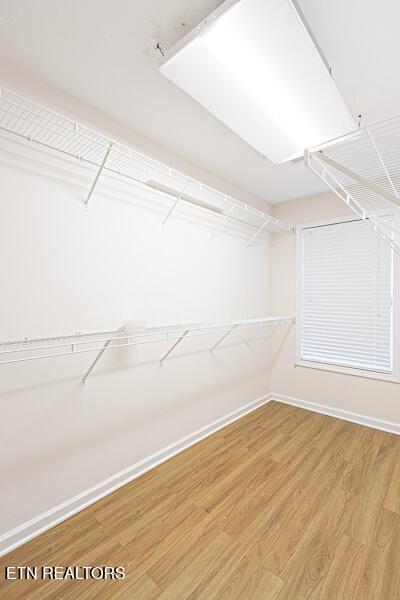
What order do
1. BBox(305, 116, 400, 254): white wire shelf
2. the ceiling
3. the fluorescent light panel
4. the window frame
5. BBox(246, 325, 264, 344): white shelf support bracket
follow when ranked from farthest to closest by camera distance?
BBox(246, 325, 264, 344): white shelf support bracket < the window frame < BBox(305, 116, 400, 254): white wire shelf < the ceiling < the fluorescent light panel

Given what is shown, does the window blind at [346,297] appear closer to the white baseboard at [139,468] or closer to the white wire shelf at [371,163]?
the white wire shelf at [371,163]

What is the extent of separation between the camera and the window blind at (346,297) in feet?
8.72

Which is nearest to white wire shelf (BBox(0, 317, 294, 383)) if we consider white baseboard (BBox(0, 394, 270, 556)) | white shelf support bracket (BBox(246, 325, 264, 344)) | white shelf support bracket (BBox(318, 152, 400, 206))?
white baseboard (BBox(0, 394, 270, 556))

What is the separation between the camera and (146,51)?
1283 mm

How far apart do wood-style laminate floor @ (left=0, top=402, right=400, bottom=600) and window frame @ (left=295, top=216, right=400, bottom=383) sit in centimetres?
66

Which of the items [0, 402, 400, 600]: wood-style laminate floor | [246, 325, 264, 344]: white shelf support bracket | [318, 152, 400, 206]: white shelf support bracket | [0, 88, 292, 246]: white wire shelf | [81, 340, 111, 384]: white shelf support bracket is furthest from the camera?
[246, 325, 264, 344]: white shelf support bracket

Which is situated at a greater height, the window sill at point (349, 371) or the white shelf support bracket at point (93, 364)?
the white shelf support bracket at point (93, 364)

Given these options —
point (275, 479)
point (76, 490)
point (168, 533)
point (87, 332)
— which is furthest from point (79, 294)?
point (275, 479)

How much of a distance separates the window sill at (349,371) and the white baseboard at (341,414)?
382mm

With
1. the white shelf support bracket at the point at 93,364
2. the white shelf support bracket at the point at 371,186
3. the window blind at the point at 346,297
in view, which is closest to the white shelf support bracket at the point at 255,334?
the window blind at the point at 346,297

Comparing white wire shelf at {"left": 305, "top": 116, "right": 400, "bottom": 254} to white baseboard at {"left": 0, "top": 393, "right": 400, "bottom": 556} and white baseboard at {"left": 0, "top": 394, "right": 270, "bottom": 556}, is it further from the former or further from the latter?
white baseboard at {"left": 0, "top": 394, "right": 270, "bottom": 556}

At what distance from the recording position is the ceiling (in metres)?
1.08

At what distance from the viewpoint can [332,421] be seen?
2787 millimetres

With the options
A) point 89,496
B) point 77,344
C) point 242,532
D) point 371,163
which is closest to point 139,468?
point 89,496
